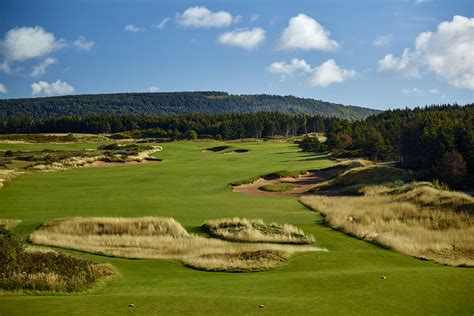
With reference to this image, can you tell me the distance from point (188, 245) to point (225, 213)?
11.3 m

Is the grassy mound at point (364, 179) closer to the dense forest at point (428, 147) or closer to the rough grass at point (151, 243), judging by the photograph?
the dense forest at point (428, 147)

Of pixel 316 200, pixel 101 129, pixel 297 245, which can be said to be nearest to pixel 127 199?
pixel 316 200

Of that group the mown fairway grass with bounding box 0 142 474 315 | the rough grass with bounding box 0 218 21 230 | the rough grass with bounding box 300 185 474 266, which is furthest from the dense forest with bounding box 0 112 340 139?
the rough grass with bounding box 0 218 21 230

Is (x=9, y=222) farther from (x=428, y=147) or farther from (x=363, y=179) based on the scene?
(x=428, y=147)

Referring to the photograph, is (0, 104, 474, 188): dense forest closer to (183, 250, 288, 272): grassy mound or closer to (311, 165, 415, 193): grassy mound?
(311, 165, 415, 193): grassy mound

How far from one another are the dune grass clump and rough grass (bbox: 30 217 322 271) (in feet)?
4.03

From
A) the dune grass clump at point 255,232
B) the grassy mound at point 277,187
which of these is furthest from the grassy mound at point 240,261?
the grassy mound at point 277,187

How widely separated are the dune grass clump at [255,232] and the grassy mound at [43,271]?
10023 millimetres

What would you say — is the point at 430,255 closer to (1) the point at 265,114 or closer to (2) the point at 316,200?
(2) the point at 316,200

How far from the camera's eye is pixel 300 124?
197375mm

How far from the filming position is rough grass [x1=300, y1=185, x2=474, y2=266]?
2194 centimetres

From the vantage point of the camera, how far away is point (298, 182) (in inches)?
2274

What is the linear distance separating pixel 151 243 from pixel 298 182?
3513 cm

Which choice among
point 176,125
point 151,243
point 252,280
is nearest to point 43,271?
point 252,280
